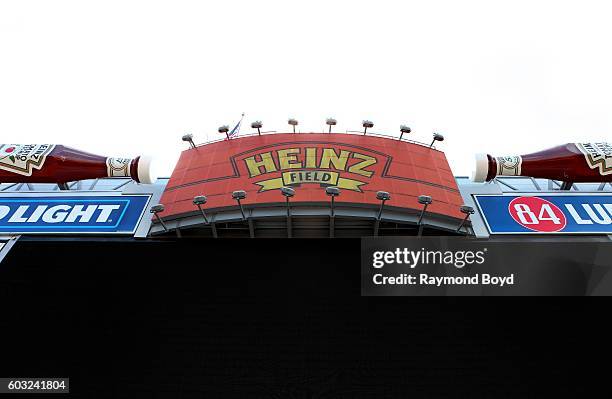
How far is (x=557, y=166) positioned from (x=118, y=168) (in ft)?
50.5

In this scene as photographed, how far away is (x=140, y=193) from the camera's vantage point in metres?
20.0

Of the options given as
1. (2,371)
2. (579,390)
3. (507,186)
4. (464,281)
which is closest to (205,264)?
(2,371)

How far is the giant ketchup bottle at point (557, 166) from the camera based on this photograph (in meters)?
19.9

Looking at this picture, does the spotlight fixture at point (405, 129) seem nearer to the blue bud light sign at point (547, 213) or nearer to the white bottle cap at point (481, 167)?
the white bottle cap at point (481, 167)

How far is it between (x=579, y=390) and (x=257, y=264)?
8331 mm

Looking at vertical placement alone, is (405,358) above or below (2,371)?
above

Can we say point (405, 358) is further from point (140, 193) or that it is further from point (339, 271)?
point (140, 193)

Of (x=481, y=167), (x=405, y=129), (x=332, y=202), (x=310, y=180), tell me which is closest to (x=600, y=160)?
(x=481, y=167)

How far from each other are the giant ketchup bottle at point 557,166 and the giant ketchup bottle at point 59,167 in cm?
1181

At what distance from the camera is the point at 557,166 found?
65.7 ft

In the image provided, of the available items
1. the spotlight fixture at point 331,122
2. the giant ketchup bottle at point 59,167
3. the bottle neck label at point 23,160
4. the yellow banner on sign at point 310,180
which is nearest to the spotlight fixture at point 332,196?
the yellow banner on sign at point 310,180

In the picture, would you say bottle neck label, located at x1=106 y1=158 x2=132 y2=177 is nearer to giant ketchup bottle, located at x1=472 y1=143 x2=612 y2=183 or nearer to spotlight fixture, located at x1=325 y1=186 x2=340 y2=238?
spotlight fixture, located at x1=325 y1=186 x2=340 y2=238

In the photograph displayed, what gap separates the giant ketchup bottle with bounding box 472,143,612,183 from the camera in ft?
65.2

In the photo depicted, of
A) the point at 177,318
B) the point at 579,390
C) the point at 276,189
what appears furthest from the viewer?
the point at 276,189
